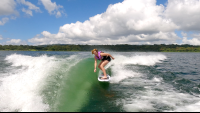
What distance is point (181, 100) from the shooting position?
19.1ft

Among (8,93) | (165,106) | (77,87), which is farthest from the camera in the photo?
(77,87)

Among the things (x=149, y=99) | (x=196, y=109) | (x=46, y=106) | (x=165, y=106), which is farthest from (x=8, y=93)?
(x=196, y=109)

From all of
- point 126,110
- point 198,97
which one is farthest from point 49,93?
point 198,97

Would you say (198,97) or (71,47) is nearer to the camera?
(198,97)

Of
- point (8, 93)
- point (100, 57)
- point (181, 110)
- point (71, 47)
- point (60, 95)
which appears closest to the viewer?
point (181, 110)

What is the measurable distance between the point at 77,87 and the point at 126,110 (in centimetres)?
346

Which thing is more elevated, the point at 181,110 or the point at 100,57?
the point at 100,57

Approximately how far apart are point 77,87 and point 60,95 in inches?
57.2

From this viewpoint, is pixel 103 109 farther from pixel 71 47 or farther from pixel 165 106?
pixel 71 47

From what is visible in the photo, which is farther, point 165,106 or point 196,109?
point 165,106

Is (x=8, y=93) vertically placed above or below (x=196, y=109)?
above

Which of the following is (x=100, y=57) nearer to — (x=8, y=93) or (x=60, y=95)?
(x=60, y=95)

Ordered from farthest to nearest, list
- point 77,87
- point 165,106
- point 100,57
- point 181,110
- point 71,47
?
1. point 71,47
2. point 100,57
3. point 77,87
4. point 165,106
5. point 181,110

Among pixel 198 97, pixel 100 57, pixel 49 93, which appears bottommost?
pixel 198 97
